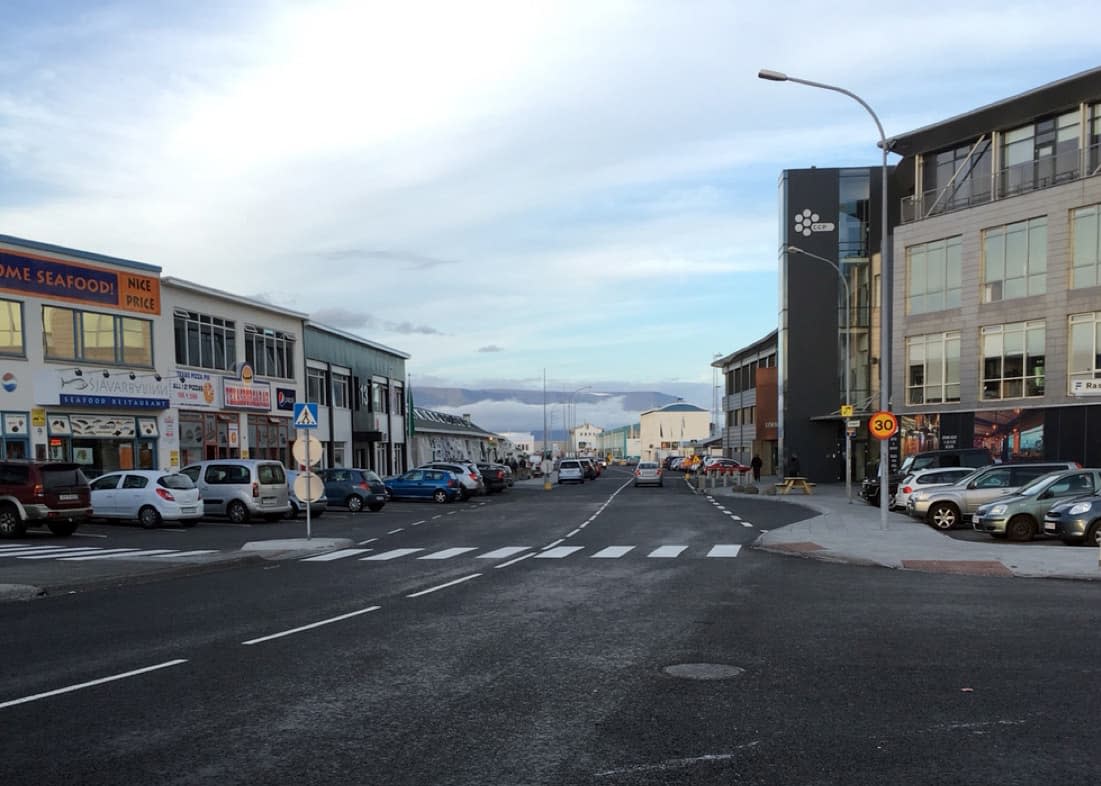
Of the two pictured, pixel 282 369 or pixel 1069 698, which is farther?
pixel 282 369

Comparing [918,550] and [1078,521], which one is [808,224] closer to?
[1078,521]

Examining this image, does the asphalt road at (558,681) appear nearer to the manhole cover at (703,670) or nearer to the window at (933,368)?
the manhole cover at (703,670)

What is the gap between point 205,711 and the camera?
707cm

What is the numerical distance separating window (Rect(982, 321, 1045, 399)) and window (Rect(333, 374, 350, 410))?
112 feet

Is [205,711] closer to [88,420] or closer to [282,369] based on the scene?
[88,420]

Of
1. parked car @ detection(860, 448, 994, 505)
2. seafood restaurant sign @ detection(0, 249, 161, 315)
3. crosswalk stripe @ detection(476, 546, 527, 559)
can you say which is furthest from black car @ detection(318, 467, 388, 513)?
parked car @ detection(860, 448, 994, 505)

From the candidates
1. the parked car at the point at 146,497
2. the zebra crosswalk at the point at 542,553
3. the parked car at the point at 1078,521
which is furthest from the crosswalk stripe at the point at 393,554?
the parked car at the point at 1078,521

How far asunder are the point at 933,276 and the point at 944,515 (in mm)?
20871

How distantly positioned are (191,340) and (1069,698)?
39.3 m

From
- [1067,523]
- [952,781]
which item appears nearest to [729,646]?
[952,781]

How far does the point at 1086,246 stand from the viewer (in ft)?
117

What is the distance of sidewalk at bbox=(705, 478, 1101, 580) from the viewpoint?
50.3 ft

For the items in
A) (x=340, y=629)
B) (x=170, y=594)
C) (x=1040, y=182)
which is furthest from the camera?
(x=1040, y=182)

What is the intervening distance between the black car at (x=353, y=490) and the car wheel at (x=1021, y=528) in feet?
72.7
